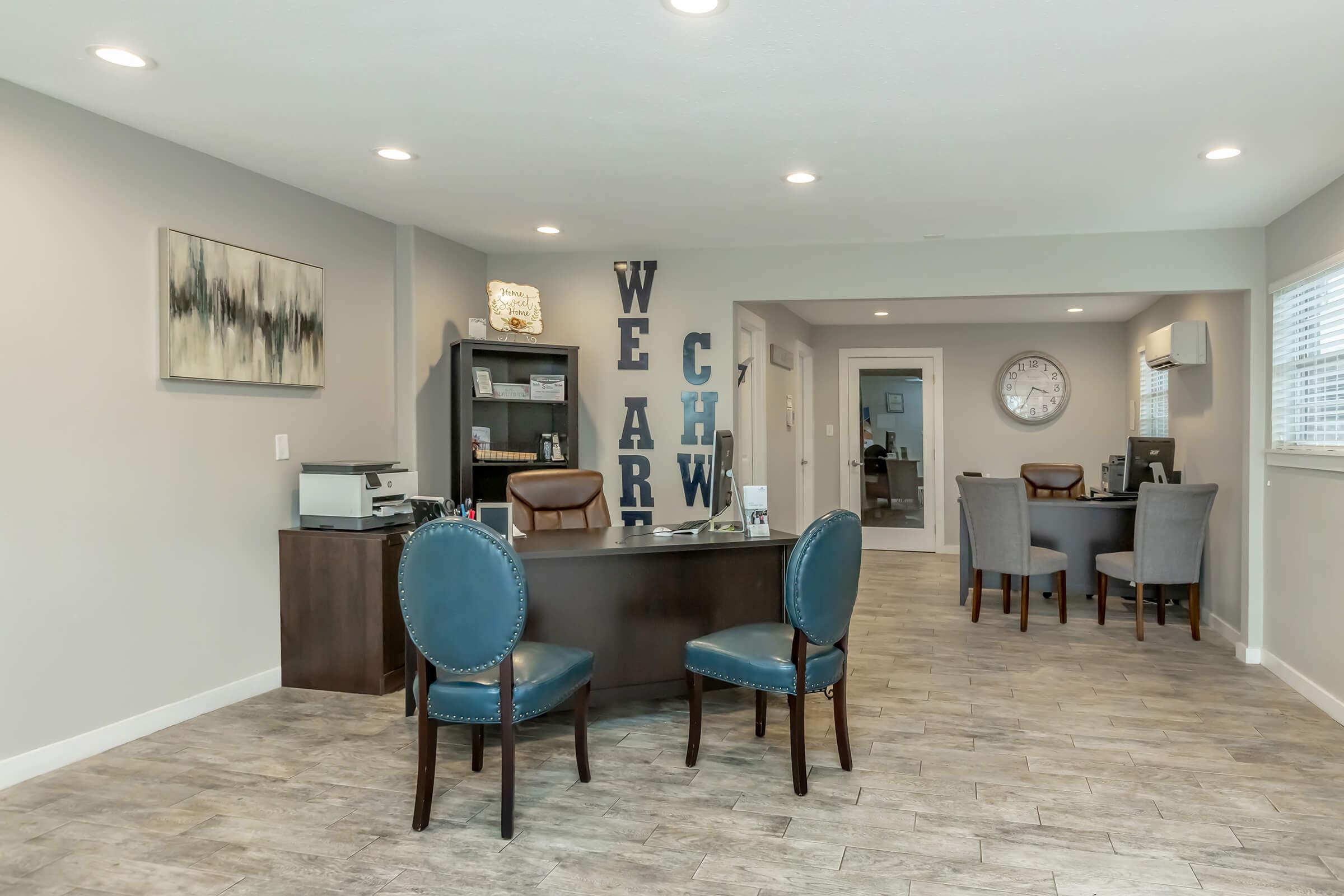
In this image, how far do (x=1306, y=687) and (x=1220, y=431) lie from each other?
6.17 feet

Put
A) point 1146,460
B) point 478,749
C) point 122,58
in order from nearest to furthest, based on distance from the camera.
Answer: point 122,58 < point 478,749 < point 1146,460

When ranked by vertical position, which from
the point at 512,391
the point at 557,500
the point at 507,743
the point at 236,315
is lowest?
the point at 507,743

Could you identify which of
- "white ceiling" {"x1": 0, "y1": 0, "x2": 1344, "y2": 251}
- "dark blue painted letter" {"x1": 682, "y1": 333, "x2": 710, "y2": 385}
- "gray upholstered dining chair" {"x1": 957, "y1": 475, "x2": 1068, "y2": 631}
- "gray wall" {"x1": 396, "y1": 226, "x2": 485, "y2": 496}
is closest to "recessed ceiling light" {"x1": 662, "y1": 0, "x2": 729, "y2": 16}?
"white ceiling" {"x1": 0, "y1": 0, "x2": 1344, "y2": 251}

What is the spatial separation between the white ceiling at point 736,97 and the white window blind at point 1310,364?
0.48m

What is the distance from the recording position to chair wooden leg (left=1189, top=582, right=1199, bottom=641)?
5.33 metres

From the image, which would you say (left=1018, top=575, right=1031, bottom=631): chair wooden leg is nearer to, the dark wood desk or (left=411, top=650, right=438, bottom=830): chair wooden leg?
the dark wood desk

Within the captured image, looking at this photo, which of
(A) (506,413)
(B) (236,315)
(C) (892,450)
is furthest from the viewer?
(C) (892,450)

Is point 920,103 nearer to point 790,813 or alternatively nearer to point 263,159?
point 790,813

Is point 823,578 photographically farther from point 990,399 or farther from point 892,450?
point 990,399

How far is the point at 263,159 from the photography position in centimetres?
390

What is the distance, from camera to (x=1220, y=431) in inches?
221

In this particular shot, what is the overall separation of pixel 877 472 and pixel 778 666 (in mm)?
6642

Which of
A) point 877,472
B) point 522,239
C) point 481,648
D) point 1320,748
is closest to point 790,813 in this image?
point 481,648

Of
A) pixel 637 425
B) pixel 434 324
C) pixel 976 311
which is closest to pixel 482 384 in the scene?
pixel 434 324
